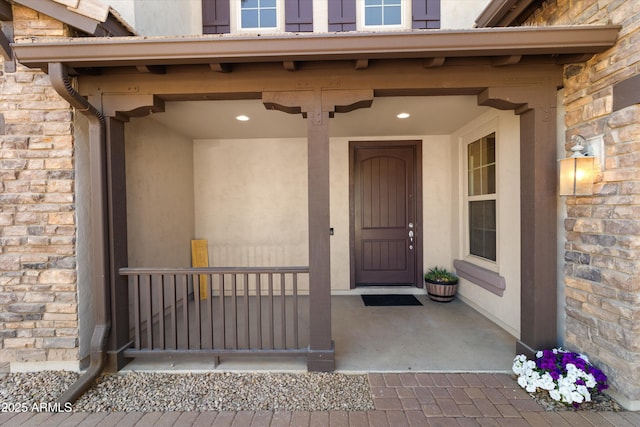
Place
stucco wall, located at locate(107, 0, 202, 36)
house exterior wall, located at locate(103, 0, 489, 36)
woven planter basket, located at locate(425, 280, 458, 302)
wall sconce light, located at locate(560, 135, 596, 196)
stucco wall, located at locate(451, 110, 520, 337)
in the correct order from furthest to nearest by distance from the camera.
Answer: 1. woven planter basket, located at locate(425, 280, 458, 302)
2. house exterior wall, located at locate(103, 0, 489, 36)
3. stucco wall, located at locate(107, 0, 202, 36)
4. stucco wall, located at locate(451, 110, 520, 337)
5. wall sconce light, located at locate(560, 135, 596, 196)

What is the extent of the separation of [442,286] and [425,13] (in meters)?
3.58

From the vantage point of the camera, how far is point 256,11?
3.86m

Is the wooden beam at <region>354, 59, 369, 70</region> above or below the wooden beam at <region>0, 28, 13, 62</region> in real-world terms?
below

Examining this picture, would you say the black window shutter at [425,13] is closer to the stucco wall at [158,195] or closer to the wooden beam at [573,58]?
the wooden beam at [573,58]

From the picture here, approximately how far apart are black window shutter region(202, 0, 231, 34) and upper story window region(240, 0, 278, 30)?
0.65 feet

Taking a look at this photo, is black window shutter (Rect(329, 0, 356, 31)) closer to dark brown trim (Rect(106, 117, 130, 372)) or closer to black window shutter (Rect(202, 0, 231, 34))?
black window shutter (Rect(202, 0, 231, 34))

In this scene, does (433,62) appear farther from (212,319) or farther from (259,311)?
(212,319)

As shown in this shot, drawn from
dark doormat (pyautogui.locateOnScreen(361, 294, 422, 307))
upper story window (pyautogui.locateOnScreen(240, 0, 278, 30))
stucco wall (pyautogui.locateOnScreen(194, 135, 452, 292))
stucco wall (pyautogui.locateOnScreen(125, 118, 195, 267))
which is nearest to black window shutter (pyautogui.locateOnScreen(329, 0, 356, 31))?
upper story window (pyautogui.locateOnScreen(240, 0, 278, 30))

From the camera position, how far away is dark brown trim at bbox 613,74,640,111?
1.82m

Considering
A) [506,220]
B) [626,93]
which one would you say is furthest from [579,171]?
[506,220]

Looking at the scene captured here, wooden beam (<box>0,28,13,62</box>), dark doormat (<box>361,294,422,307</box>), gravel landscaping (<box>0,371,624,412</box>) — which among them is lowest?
gravel landscaping (<box>0,371,624,412</box>)

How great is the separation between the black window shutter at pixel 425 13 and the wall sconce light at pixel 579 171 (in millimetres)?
2515

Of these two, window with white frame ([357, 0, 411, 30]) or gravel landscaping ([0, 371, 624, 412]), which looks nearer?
gravel landscaping ([0, 371, 624, 412])

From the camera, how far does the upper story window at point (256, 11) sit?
385cm
